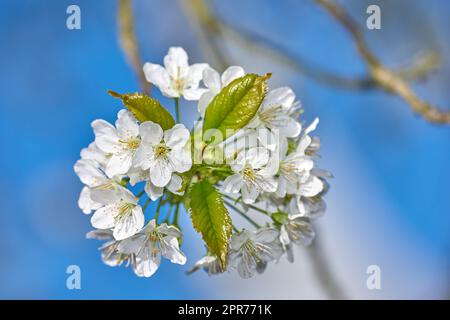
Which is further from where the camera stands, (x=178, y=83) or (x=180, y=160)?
(x=178, y=83)

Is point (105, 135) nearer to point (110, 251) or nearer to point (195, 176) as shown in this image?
point (195, 176)

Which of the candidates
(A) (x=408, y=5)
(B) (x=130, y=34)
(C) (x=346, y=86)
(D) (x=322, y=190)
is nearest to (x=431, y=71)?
(C) (x=346, y=86)

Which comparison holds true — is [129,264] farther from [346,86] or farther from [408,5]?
[408,5]

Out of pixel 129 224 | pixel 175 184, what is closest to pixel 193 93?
pixel 175 184

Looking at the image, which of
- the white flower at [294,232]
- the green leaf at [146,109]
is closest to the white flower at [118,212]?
the green leaf at [146,109]

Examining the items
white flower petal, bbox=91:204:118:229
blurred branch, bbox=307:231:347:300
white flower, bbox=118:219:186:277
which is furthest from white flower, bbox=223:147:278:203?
blurred branch, bbox=307:231:347:300

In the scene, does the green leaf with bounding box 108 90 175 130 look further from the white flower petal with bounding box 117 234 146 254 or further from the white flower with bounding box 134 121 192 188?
the white flower petal with bounding box 117 234 146 254

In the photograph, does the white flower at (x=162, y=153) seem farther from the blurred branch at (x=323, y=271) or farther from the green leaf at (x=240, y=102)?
the blurred branch at (x=323, y=271)

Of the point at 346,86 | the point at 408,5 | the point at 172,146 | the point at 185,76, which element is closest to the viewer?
the point at 172,146
